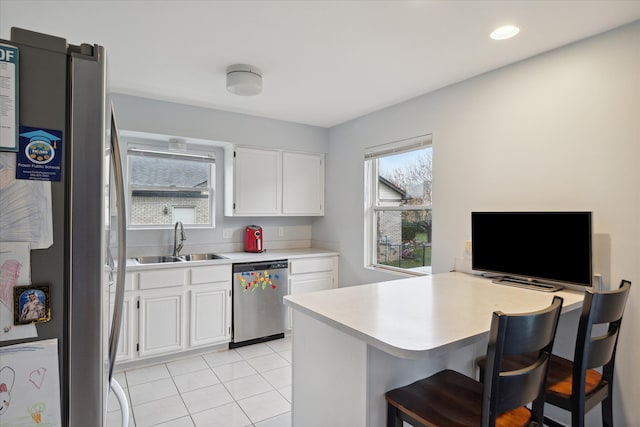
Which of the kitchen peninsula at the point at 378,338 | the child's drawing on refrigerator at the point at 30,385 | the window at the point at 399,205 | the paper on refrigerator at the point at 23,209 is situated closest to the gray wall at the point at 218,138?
the window at the point at 399,205

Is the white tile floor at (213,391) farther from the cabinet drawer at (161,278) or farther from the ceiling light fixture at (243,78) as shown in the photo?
the ceiling light fixture at (243,78)

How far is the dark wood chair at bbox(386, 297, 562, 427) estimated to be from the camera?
1.15m

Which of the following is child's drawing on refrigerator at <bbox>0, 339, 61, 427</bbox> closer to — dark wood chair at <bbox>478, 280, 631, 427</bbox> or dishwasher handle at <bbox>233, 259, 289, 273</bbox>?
dark wood chair at <bbox>478, 280, 631, 427</bbox>

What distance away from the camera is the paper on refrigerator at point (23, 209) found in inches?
31.2

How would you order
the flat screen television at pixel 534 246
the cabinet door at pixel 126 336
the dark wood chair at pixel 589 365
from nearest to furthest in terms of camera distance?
the dark wood chair at pixel 589 365
the flat screen television at pixel 534 246
the cabinet door at pixel 126 336

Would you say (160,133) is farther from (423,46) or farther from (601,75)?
(601,75)

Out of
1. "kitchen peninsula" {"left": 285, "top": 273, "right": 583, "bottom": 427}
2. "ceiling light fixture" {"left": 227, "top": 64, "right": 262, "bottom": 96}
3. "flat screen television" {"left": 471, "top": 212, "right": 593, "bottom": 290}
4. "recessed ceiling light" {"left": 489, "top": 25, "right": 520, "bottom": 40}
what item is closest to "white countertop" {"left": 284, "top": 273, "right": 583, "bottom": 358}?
"kitchen peninsula" {"left": 285, "top": 273, "right": 583, "bottom": 427}

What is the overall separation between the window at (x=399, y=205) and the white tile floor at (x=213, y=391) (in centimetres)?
146

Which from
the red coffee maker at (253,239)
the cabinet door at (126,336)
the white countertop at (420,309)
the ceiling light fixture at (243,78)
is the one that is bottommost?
the cabinet door at (126,336)

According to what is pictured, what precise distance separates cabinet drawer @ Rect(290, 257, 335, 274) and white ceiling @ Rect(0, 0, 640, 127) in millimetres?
1837

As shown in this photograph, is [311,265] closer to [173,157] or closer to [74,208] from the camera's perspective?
[173,157]

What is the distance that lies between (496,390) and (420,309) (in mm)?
590

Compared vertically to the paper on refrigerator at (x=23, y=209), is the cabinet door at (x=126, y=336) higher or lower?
lower

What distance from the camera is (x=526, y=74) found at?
2.48 meters
